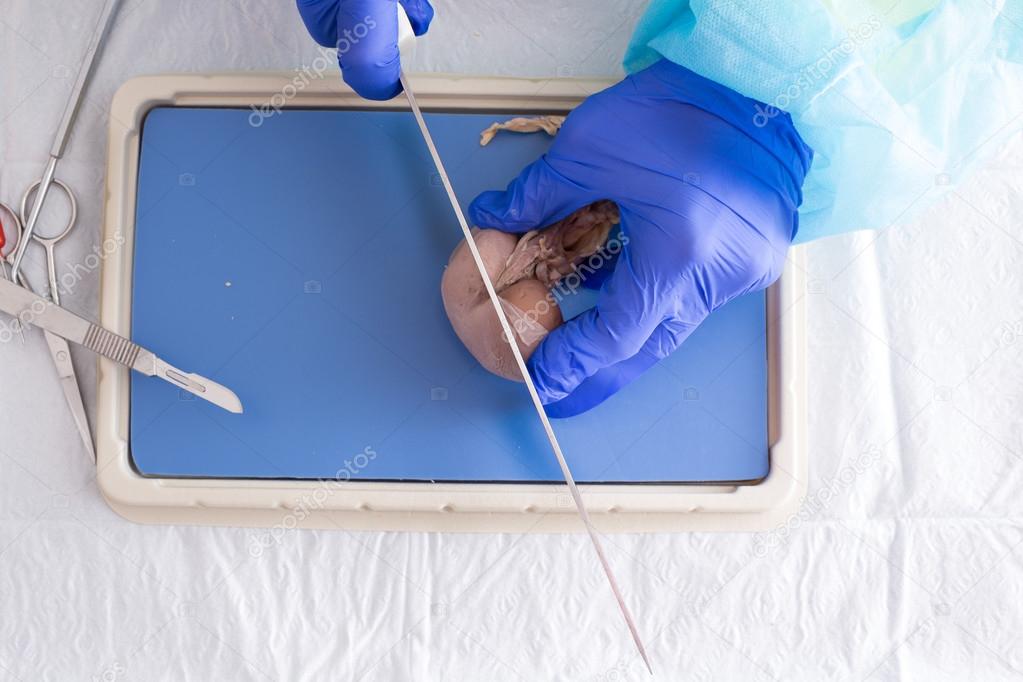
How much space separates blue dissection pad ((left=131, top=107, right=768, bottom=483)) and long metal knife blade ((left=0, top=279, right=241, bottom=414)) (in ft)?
0.15

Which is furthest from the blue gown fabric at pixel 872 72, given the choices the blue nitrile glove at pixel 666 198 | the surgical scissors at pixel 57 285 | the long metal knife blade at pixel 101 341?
the surgical scissors at pixel 57 285

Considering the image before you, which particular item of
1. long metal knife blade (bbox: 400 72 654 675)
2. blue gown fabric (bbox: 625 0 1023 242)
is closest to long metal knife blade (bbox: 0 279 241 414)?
long metal knife blade (bbox: 400 72 654 675)

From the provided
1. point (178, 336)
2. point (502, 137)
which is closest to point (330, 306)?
point (178, 336)

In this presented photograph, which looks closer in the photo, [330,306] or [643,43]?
[643,43]

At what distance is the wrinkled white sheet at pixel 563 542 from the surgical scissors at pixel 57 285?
24mm

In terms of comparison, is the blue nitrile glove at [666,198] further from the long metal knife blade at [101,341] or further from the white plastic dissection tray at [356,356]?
the long metal knife blade at [101,341]

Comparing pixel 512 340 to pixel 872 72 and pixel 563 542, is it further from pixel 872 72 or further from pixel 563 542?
pixel 872 72

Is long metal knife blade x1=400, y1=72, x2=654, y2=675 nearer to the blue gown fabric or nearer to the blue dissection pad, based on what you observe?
the blue dissection pad

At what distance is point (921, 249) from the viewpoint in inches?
47.4

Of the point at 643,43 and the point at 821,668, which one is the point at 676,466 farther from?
the point at 643,43

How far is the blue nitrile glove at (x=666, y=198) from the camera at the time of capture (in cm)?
92

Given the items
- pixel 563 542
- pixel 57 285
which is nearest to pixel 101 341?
pixel 57 285

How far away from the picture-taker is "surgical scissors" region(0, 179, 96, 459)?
3.70ft

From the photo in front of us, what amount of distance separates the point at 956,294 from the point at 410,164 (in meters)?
0.76
